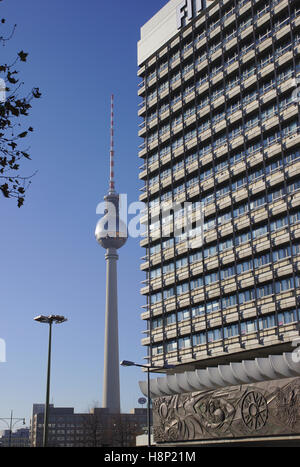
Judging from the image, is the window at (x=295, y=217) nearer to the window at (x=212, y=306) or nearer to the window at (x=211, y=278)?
the window at (x=211, y=278)

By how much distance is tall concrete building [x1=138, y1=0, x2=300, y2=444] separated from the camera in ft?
219

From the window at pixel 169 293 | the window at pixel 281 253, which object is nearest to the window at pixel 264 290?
the window at pixel 281 253

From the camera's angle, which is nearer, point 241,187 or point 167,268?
point 241,187

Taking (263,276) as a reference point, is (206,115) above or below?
above

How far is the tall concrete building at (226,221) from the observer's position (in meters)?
66.7

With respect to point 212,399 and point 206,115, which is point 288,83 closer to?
point 206,115

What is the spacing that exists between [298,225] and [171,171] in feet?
89.6

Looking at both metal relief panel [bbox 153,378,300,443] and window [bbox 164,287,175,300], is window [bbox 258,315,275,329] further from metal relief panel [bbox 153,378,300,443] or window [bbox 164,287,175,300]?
window [bbox 164,287,175,300]

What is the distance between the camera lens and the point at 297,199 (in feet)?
216

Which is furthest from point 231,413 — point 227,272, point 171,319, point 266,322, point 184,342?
point 171,319

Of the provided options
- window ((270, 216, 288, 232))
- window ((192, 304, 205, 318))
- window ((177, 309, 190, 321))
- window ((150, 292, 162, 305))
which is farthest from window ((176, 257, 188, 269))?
window ((270, 216, 288, 232))

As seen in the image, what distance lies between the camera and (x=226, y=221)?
7588cm
